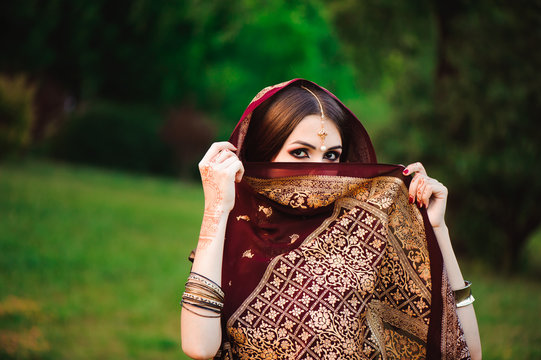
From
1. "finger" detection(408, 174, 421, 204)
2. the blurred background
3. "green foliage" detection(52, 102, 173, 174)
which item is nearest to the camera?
"finger" detection(408, 174, 421, 204)

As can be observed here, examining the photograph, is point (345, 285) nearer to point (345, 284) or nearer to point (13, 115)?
point (345, 284)

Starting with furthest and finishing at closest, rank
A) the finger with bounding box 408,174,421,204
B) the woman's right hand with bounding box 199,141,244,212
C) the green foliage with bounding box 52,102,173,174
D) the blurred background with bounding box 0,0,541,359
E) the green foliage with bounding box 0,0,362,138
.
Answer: the green foliage with bounding box 52,102,173,174 → the green foliage with bounding box 0,0,362,138 → the blurred background with bounding box 0,0,541,359 → the finger with bounding box 408,174,421,204 → the woman's right hand with bounding box 199,141,244,212

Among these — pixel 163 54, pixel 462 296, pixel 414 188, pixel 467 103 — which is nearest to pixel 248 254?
pixel 414 188

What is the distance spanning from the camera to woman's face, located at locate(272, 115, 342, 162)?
6.95ft

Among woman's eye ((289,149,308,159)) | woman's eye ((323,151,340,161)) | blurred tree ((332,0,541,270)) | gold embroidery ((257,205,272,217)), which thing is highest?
blurred tree ((332,0,541,270))

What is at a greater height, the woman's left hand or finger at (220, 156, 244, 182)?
the woman's left hand

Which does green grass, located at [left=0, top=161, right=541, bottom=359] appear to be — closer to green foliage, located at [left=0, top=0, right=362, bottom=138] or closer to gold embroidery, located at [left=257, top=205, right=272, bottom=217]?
green foliage, located at [left=0, top=0, right=362, bottom=138]

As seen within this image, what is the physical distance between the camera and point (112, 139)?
18.0 metres

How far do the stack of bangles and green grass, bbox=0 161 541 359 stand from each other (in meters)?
3.34

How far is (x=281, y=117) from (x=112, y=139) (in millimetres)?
16803

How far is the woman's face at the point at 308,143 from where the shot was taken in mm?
2117


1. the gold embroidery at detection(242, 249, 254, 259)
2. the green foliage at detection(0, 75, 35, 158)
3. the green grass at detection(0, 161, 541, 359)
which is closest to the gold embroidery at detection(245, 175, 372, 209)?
the gold embroidery at detection(242, 249, 254, 259)

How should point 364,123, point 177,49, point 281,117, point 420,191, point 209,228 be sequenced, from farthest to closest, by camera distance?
1. point 177,49
2. point 364,123
3. point 281,117
4. point 420,191
5. point 209,228

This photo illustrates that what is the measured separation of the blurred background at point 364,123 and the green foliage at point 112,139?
2.53m
